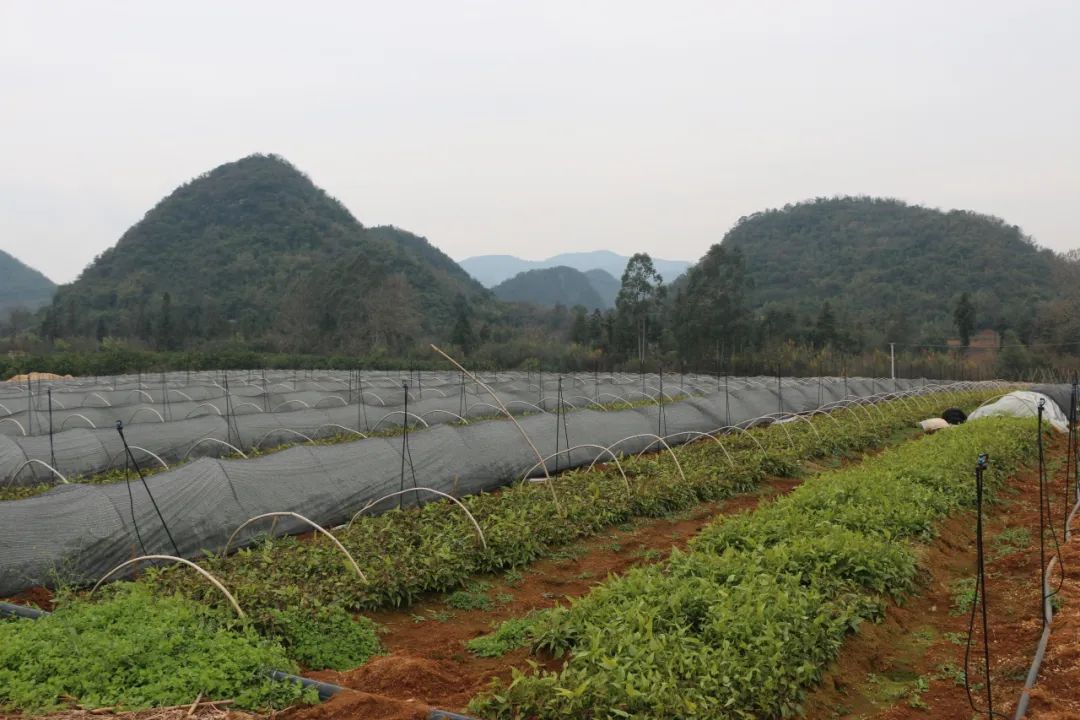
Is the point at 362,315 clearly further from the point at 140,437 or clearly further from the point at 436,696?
the point at 436,696

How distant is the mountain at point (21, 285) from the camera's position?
293 ft

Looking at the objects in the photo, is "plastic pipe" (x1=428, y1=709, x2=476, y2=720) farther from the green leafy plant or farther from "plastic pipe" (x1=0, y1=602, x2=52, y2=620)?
"plastic pipe" (x1=0, y1=602, x2=52, y2=620)

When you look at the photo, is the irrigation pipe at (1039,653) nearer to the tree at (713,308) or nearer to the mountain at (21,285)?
the tree at (713,308)

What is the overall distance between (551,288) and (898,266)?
5561 cm

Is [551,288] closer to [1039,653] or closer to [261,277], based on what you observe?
[261,277]

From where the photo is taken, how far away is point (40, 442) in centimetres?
1028

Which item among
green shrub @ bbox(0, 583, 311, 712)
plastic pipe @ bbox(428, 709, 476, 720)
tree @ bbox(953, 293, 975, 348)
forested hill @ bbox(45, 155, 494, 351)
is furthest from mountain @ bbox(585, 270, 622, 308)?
plastic pipe @ bbox(428, 709, 476, 720)

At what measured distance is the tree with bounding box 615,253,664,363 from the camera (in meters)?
39.2

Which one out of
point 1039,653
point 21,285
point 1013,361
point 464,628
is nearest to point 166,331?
point 464,628

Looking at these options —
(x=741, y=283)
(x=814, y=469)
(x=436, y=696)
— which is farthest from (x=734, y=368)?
(x=436, y=696)

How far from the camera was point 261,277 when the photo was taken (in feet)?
187

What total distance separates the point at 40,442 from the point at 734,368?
29711mm

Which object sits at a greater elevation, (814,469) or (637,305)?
(637,305)

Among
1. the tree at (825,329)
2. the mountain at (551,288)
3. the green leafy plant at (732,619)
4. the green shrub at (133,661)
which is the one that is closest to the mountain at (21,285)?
the mountain at (551,288)
